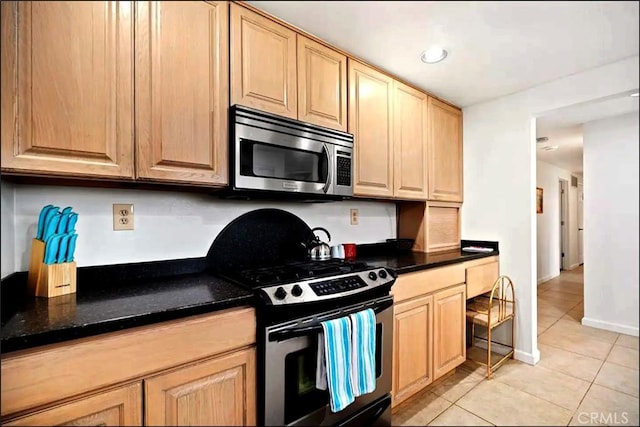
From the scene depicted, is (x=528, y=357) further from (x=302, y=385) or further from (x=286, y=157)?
(x=286, y=157)

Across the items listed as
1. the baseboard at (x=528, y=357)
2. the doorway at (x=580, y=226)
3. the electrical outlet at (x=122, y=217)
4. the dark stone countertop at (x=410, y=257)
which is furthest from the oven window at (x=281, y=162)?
the baseboard at (x=528, y=357)

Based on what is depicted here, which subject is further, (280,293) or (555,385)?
(555,385)

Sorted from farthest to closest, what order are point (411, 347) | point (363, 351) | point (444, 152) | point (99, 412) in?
point (444, 152) < point (411, 347) < point (363, 351) < point (99, 412)

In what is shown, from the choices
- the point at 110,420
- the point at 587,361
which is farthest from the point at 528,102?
the point at 110,420

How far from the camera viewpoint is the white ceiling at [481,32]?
108 cm

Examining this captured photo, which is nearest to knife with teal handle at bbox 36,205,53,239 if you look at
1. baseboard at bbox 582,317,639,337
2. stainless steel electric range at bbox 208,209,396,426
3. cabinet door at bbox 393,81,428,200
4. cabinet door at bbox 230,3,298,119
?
stainless steel electric range at bbox 208,209,396,426

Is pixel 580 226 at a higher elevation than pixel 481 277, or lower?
higher

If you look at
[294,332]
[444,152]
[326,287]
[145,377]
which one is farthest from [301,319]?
[444,152]

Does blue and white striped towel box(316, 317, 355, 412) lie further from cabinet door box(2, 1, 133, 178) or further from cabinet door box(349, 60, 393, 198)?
cabinet door box(2, 1, 133, 178)

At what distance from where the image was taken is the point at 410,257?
1.87m

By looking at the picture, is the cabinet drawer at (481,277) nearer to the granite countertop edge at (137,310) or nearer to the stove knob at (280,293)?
the granite countertop edge at (137,310)

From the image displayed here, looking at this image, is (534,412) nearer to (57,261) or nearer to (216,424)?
(216,424)

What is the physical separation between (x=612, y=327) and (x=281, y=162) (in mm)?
1389

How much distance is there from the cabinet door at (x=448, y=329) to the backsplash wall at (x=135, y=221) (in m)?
1.06
